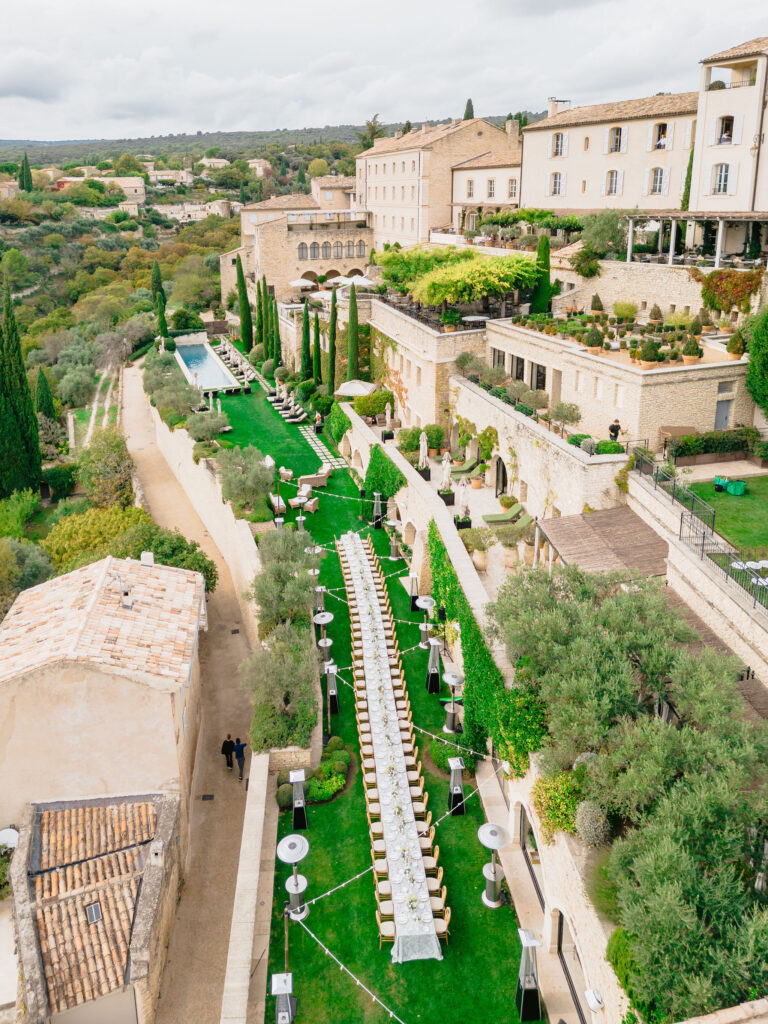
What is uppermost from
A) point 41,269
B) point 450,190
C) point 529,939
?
point 450,190

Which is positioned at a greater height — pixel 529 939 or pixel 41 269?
pixel 41 269

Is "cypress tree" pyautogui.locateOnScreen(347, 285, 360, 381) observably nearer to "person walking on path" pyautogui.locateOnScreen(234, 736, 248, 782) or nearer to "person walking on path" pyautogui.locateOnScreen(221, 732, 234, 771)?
"person walking on path" pyautogui.locateOnScreen(221, 732, 234, 771)

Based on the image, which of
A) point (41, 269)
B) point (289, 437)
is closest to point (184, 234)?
point (41, 269)

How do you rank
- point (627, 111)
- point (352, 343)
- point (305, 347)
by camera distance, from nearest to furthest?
point (627, 111) → point (352, 343) → point (305, 347)

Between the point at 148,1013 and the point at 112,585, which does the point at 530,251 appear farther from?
the point at 148,1013

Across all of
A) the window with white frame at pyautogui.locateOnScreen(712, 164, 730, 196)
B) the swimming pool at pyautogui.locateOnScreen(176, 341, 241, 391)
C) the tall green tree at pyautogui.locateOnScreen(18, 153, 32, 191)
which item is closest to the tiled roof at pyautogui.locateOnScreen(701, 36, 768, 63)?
the window with white frame at pyautogui.locateOnScreen(712, 164, 730, 196)

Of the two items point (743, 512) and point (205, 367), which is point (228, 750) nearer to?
point (743, 512)

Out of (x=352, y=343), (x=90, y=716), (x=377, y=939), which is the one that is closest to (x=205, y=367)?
(x=352, y=343)
